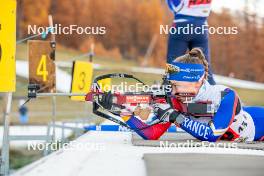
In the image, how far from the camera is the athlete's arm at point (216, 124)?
10.6 feet

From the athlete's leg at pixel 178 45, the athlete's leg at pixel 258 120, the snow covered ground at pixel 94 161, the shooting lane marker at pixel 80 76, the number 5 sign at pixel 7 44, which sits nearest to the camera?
the snow covered ground at pixel 94 161

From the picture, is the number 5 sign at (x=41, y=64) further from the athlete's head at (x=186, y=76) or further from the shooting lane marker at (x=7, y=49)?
the athlete's head at (x=186, y=76)

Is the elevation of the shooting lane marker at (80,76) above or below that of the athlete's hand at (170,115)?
above

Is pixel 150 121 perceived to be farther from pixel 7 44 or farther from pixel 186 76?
pixel 7 44

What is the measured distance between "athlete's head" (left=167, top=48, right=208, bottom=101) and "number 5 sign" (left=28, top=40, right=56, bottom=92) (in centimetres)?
176

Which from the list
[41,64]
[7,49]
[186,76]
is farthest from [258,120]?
[41,64]

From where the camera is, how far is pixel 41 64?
4910 mm

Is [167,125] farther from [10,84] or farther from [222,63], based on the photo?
[222,63]

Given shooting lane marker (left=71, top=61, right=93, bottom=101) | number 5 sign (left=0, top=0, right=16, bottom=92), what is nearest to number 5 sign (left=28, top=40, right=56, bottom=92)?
shooting lane marker (left=71, top=61, right=93, bottom=101)

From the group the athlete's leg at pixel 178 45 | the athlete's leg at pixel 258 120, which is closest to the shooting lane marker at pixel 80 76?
the athlete's leg at pixel 178 45

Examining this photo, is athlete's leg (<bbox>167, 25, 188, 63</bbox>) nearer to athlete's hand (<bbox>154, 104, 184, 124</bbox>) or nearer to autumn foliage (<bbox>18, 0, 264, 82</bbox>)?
athlete's hand (<bbox>154, 104, 184, 124</bbox>)

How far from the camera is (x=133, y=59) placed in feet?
136

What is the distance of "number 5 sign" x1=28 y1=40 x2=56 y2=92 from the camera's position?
15.9 feet

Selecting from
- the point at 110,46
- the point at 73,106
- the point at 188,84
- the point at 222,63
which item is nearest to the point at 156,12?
the point at 110,46
